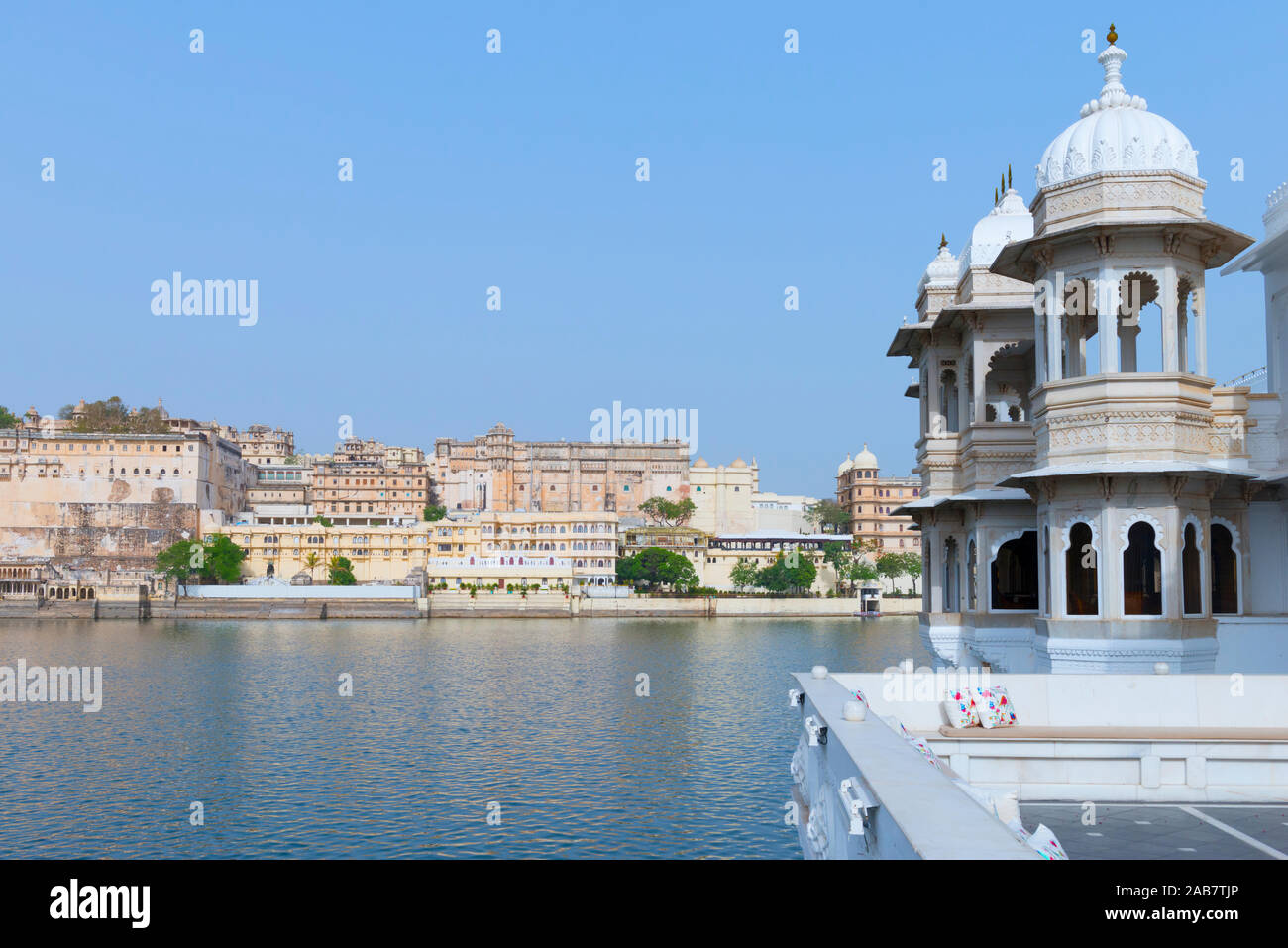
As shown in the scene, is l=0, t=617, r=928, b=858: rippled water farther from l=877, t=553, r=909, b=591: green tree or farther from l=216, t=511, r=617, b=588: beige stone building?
l=877, t=553, r=909, b=591: green tree

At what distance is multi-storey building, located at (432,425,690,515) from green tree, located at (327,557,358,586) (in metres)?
42.6

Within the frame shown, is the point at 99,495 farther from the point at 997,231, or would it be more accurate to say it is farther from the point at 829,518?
the point at 997,231

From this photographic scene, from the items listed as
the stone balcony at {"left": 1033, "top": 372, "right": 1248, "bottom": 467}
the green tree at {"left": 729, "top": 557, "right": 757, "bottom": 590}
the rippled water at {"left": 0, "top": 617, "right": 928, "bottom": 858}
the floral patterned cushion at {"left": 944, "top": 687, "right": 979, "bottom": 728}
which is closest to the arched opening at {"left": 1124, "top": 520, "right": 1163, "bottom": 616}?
the stone balcony at {"left": 1033, "top": 372, "right": 1248, "bottom": 467}

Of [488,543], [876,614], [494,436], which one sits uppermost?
[494,436]

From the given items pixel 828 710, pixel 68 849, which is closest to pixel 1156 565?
pixel 828 710

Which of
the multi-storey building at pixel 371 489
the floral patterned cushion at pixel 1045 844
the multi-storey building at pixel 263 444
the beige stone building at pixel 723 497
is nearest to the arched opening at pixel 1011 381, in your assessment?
the floral patterned cushion at pixel 1045 844

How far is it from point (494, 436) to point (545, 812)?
135 meters

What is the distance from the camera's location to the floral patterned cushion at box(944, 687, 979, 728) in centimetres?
1273

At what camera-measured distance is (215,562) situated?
335ft

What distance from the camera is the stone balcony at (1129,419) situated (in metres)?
16.2

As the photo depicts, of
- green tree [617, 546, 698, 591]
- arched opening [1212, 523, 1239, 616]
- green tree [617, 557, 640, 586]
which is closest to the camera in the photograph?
arched opening [1212, 523, 1239, 616]

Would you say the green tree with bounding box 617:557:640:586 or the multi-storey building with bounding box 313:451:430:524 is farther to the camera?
the multi-storey building with bounding box 313:451:430:524

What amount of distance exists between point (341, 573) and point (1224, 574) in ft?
310
